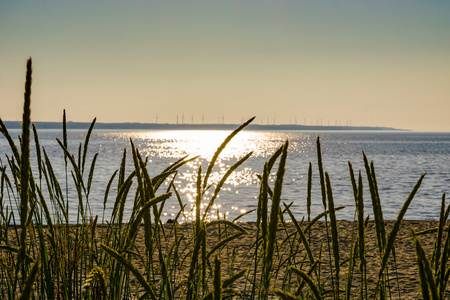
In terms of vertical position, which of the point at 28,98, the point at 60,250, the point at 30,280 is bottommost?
the point at 60,250

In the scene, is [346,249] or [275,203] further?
[346,249]

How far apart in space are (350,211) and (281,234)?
27.6ft

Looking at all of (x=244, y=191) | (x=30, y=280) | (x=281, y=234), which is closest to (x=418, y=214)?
(x=281, y=234)

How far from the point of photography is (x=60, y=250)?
2305 mm

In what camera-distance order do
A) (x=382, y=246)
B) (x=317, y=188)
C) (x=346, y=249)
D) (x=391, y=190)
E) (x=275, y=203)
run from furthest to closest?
(x=317, y=188), (x=391, y=190), (x=346, y=249), (x=382, y=246), (x=275, y=203)

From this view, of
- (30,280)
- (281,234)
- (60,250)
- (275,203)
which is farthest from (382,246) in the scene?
(281,234)

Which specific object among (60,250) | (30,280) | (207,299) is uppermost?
(30,280)

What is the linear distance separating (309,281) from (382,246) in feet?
1.57

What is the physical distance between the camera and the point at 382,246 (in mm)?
1584

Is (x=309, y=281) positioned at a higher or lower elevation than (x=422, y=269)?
lower

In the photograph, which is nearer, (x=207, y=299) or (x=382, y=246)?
(x=207, y=299)

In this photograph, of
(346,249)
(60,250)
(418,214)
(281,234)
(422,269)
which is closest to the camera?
(422,269)

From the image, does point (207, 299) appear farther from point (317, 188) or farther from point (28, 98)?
point (317, 188)

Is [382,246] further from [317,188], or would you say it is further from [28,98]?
[317,188]
